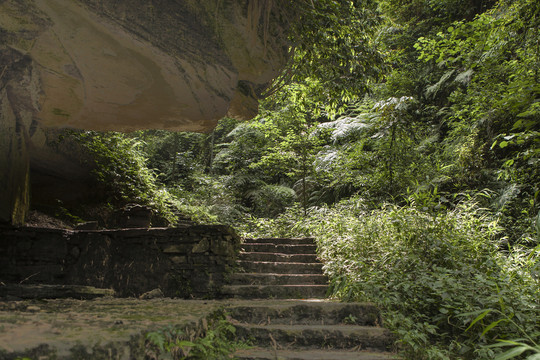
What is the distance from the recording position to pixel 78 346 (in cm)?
113

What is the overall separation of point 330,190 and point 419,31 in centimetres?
569

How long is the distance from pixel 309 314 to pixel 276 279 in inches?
55.2

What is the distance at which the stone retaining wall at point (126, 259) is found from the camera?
4.43 m

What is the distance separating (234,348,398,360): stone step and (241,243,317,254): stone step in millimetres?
3062

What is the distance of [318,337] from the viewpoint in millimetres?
2898

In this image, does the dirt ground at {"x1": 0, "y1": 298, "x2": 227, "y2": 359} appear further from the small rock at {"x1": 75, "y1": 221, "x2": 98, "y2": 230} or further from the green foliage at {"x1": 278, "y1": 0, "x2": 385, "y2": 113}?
the small rock at {"x1": 75, "y1": 221, "x2": 98, "y2": 230}

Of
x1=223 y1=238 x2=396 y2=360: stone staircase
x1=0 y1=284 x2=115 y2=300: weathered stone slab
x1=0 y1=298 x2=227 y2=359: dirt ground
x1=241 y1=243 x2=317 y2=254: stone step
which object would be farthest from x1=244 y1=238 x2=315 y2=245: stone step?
x1=0 y1=298 x2=227 y2=359: dirt ground

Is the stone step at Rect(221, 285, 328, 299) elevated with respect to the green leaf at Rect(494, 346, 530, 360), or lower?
lower

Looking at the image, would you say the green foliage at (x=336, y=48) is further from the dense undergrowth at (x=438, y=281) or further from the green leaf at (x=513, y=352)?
the green leaf at (x=513, y=352)

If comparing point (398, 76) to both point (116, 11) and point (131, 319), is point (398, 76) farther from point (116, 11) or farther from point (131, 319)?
point (131, 319)

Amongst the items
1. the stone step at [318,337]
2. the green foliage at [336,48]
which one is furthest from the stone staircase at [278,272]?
the green foliage at [336,48]

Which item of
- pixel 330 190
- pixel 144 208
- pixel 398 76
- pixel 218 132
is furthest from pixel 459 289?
pixel 218 132

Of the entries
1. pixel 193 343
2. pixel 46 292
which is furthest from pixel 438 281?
pixel 46 292

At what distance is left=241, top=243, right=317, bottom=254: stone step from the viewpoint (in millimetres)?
5820
